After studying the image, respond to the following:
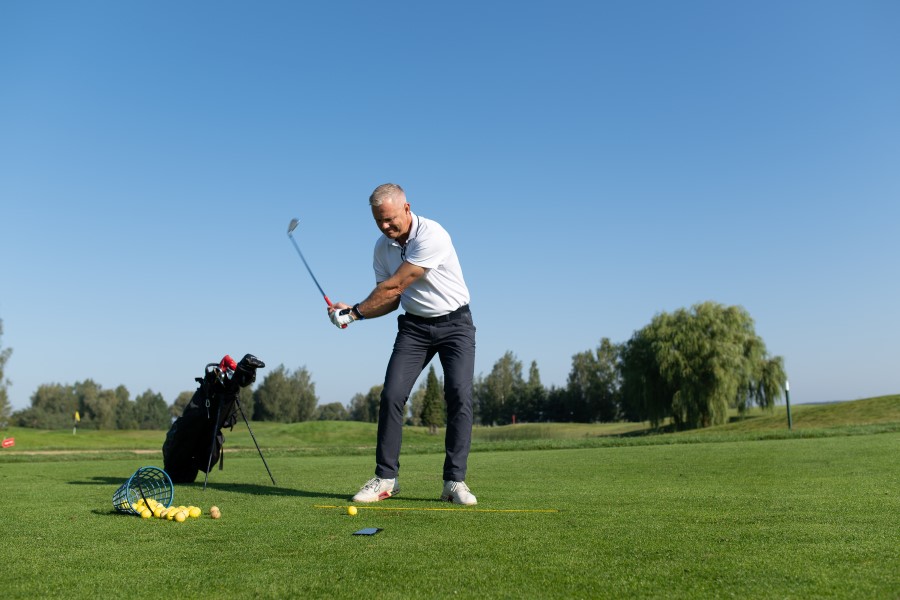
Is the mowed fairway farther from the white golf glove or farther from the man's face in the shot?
the man's face

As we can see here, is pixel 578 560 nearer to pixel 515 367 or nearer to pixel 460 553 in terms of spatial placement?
pixel 460 553

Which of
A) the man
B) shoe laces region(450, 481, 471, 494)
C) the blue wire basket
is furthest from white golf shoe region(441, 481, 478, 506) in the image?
the blue wire basket

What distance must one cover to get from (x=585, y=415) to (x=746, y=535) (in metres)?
94.9

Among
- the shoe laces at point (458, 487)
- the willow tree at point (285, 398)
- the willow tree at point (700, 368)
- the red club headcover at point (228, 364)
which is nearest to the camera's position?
the shoe laces at point (458, 487)

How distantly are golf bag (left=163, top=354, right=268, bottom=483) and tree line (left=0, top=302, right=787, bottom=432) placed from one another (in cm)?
703

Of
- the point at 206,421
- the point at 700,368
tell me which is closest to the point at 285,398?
the point at 700,368

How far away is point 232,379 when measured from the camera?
7000 mm

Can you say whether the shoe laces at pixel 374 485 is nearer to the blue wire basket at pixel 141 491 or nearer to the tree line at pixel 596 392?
the blue wire basket at pixel 141 491

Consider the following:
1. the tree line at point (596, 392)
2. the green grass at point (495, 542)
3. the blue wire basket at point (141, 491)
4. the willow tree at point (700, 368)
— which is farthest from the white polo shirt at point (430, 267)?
the willow tree at point (700, 368)

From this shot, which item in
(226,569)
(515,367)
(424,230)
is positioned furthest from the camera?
(515,367)

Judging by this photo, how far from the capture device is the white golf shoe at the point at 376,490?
5.34m

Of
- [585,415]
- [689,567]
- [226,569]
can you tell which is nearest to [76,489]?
[226,569]

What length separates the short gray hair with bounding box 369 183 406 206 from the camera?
5570 mm

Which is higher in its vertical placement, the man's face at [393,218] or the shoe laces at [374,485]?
the man's face at [393,218]
